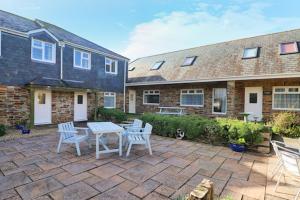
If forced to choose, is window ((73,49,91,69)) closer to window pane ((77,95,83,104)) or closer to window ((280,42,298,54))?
window pane ((77,95,83,104))

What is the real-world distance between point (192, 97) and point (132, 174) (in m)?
9.57

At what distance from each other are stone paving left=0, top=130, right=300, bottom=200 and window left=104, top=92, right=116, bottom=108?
8.05 metres

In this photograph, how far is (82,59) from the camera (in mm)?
12141

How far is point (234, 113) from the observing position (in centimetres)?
1036

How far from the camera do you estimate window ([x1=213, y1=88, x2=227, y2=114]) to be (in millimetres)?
11318

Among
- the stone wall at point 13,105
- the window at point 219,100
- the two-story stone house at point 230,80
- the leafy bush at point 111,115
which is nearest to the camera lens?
the stone wall at point 13,105

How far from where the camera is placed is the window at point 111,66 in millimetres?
13809

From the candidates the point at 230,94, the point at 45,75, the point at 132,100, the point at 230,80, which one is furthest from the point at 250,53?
the point at 45,75

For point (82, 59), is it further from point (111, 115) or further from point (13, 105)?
point (13, 105)

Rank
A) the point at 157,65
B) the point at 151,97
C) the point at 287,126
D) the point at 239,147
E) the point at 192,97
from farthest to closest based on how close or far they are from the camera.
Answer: the point at 157,65 < the point at 151,97 < the point at 192,97 < the point at 287,126 < the point at 239,147

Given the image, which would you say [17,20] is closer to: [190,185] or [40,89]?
[40,89]

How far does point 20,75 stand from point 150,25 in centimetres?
924

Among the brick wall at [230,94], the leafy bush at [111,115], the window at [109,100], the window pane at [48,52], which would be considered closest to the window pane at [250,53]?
the brick wall at [230,94]

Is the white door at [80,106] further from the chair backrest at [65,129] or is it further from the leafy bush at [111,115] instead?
the chair backrest at [65,129]
